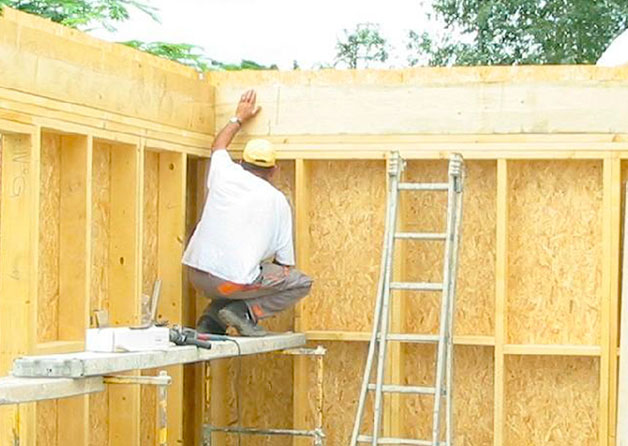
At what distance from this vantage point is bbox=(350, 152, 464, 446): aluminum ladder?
10094 millimetres

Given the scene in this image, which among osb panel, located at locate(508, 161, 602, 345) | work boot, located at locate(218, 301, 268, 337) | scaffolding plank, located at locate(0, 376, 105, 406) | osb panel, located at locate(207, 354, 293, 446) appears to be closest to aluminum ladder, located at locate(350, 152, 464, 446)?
osb panel, located at locate(508, 161, 602, 345)

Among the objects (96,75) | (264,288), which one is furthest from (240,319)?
(96,75)

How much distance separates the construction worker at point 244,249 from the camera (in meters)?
10.2

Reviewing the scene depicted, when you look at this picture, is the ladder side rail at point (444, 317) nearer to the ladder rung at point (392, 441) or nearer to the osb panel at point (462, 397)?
the ladder rung at point (392, 441)

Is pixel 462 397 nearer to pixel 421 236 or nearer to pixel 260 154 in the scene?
pixel 421 236

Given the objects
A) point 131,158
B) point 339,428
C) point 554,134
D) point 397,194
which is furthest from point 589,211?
point 131,158

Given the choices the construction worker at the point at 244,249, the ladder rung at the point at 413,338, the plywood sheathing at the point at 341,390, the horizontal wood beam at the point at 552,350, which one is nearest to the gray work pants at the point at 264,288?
the construction worker at the point at 244,249

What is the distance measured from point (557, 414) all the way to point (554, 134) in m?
1.89

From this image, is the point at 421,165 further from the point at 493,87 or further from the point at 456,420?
the point at 456,420

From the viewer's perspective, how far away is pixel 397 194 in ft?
34.5

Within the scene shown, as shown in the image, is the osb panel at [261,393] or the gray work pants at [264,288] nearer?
the gray work pants at [264,288]

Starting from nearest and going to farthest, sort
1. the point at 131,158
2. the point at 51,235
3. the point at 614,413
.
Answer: the point at 51,235, the point at 131,158, the point at 614,413

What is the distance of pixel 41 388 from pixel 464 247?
418 cm

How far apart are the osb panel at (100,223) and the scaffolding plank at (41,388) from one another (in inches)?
66.4
